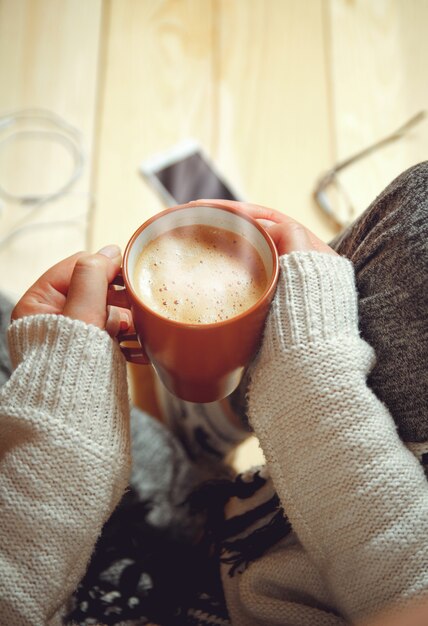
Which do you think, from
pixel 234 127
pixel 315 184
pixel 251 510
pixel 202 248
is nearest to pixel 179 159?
pixel 234 127

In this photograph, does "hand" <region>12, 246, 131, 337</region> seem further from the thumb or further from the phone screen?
the phone screen

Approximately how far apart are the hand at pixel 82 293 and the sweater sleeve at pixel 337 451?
0.46 ft

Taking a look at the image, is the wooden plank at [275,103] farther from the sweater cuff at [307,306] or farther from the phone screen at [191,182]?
the sweater cuff at [307,306]

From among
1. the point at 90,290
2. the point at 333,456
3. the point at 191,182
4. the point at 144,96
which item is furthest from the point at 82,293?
the point at 144,96

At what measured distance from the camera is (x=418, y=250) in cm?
47

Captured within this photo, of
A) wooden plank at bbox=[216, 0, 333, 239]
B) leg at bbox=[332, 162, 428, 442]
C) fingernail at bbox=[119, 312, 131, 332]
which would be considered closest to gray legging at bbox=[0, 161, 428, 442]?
leg at bbox=[332, 162, 428, 442]

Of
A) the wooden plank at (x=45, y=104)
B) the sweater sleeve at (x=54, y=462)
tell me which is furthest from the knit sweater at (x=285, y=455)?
the wooden plank at (x=45, y=104)

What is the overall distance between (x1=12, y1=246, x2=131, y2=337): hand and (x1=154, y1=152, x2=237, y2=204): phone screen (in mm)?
414

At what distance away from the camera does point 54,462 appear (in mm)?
445

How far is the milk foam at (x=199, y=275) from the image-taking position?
Result: 18.0 inches

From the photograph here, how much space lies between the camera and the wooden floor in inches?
35.5

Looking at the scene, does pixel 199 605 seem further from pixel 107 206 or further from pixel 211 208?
pixel 107 206

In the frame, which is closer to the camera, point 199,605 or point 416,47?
point 199,605

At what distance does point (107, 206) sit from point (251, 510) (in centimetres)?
55
